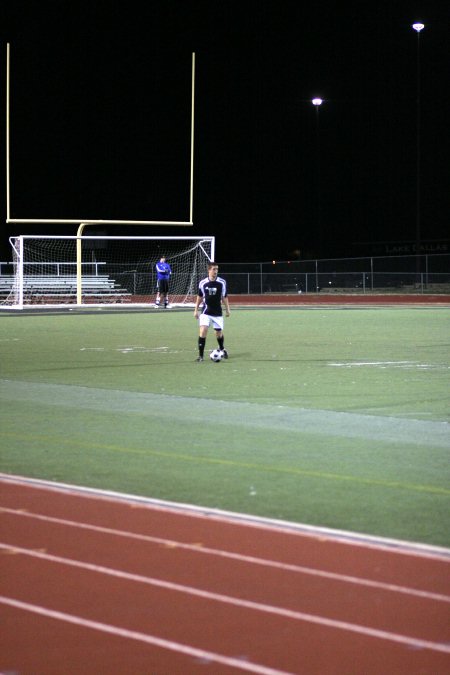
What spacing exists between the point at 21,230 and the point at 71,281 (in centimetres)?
2750

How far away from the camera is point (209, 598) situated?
5.71 metres

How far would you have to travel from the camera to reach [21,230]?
260ft

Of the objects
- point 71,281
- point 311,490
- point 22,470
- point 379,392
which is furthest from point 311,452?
point 71,281

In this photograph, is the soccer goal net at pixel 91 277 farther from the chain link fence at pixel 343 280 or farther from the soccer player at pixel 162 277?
the chain link fence at pixel 343 280

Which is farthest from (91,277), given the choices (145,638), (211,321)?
(145,638)

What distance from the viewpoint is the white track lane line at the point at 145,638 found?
4.77m

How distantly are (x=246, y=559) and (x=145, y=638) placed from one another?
1.42 metres

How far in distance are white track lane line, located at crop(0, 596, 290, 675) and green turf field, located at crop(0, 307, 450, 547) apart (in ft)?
7.80

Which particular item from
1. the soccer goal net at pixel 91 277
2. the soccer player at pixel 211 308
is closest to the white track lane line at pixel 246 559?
the soccer player at pixel 211 308

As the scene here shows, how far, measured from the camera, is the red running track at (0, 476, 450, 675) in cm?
486

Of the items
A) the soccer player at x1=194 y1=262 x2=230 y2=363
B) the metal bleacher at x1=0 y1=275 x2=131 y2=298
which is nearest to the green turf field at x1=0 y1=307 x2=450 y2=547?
the soccer player at x1=194 y1=262 x2=230 y2=363

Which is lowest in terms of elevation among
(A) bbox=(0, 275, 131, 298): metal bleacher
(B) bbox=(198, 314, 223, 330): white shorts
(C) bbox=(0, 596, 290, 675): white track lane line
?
(C) bbox=(0, 596, 290, 675): white track lane line

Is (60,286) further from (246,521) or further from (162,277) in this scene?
(246,521)

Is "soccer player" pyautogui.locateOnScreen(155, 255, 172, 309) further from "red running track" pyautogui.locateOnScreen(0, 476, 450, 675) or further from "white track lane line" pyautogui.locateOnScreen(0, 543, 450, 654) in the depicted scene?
"white track lane line" pyautogui.locateOnScreen(0, 543, 450, 654)
